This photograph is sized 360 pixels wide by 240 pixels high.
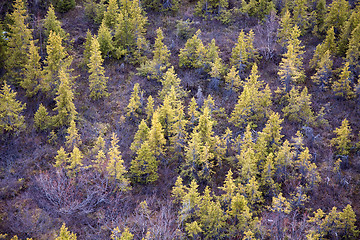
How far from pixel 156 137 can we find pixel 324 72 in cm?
2183

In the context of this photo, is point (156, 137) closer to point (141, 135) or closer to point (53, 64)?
point (141, 135)

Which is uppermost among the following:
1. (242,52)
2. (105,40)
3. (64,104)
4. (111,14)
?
(111,14)

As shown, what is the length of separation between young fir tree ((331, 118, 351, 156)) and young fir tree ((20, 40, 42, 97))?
31.8 m

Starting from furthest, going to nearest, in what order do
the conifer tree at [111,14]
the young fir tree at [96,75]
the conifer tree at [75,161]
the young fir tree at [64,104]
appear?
the conifer tree at [111,14], the young fir tree at [96,75], the young fir tree at [64,104], the conifer tree at [75,161]

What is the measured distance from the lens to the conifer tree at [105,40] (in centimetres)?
4222

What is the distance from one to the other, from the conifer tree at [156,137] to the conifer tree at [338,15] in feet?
92.8

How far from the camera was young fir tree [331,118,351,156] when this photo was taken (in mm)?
32875

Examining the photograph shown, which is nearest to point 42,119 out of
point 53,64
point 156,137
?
point 53,64

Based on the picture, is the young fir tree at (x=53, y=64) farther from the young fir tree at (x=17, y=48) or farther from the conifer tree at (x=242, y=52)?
the conifer tree at (x=242, y=52)

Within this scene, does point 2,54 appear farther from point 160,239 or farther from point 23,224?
point 160,239

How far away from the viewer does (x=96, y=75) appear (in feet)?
128

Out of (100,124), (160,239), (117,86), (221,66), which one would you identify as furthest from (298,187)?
(117,86)

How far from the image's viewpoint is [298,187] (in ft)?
98.5

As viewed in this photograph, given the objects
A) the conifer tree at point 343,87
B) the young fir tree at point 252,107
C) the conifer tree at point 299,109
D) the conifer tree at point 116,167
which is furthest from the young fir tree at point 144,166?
the conifer tree at point 343,87
